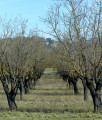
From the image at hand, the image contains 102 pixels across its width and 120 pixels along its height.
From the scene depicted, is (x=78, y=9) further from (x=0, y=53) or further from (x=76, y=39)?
(x=0, y=53)

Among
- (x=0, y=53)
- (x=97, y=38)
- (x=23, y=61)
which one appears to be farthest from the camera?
(x=23, y=61)

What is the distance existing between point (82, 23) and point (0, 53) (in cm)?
480

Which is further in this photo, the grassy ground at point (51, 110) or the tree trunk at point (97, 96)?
the tree trunk at point (97, 96)

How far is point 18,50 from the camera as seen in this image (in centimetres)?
1358

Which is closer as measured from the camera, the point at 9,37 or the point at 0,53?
the point at 0,53

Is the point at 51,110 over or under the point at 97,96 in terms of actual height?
under

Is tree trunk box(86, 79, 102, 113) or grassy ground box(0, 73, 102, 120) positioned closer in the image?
grassy ground box(0, 73, 102, 120)

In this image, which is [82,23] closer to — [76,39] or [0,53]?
[76,39]

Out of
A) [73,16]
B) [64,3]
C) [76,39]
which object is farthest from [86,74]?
[64,3]

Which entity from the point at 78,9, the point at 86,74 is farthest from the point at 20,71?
the point at 78,9

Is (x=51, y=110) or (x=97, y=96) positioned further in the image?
(x=51, y=110)

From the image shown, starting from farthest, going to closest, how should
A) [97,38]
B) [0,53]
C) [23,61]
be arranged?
[23,61] → [0,53] → [97,38]

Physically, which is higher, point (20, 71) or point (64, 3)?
point (64, 3)

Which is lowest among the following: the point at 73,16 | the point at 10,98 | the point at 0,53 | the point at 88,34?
the point at 10,98
